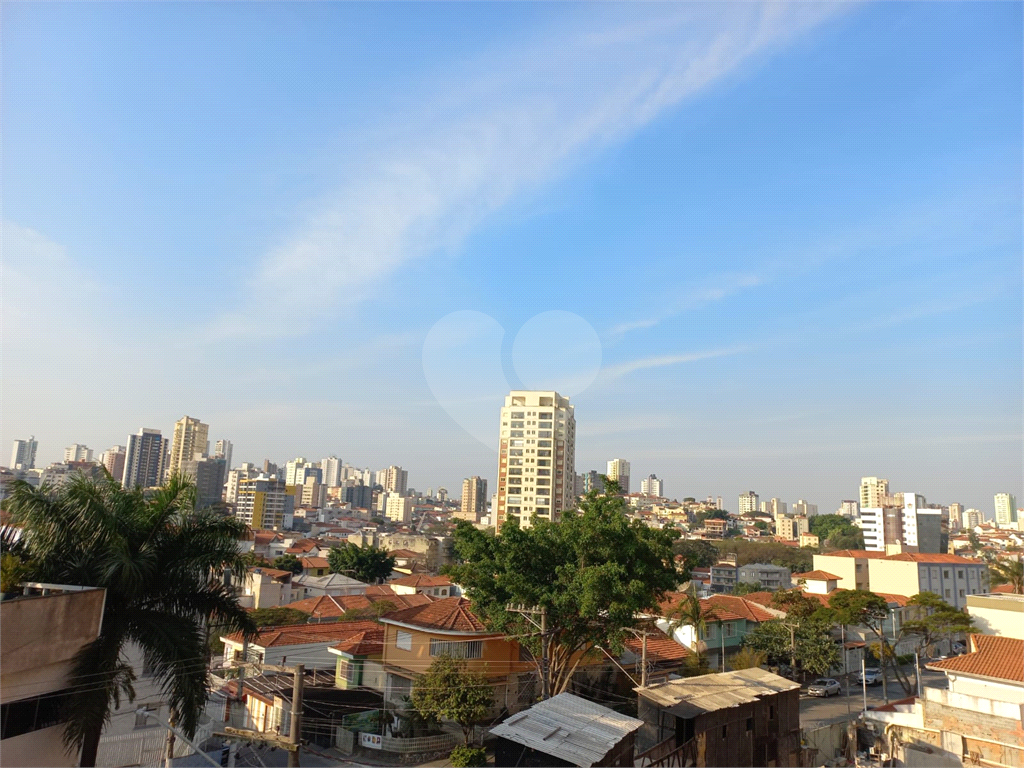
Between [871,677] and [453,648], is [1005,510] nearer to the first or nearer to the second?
[871,677]

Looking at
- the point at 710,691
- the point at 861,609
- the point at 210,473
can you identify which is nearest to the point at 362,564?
the point at 861,609

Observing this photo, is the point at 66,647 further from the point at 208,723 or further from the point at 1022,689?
the point at 1022,689

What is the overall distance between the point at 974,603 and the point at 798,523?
378 ft

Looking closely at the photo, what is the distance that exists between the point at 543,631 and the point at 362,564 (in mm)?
43534

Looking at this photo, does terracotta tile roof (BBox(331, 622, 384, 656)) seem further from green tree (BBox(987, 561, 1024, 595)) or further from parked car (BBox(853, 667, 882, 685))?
green tree (BBox(987, 561, 1024, 595))

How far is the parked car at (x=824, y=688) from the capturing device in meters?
29.2

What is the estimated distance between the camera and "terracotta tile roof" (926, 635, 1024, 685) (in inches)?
784

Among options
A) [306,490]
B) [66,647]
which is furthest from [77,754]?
[306,490]

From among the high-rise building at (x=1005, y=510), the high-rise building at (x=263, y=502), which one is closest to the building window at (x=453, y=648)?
the high-rise building at (x=263, y=502)

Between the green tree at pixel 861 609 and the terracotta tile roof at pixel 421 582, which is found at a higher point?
the green tree at pixel 861 609

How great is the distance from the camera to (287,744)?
11.3 meters

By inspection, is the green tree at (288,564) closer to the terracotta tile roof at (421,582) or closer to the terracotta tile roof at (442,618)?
the terracotta tile roof at (421,582)

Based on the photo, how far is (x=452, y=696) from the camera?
17359 millimetres

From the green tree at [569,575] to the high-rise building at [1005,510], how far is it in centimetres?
19266
